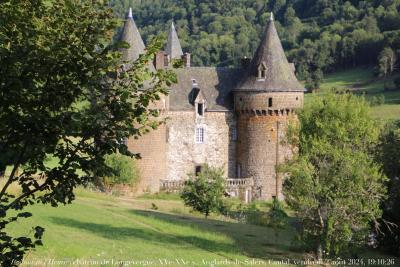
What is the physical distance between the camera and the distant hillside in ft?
413

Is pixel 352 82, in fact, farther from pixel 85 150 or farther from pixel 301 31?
pixel 85 150

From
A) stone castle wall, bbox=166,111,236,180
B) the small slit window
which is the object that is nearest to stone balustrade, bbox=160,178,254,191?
stone castle wall, bbox=166,111,236,180

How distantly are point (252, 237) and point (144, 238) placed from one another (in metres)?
7.34

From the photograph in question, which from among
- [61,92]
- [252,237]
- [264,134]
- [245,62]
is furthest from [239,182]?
[61,92]

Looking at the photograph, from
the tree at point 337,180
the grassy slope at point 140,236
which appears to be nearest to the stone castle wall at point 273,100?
the grassy slope at point 140,236

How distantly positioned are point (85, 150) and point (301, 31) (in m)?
154

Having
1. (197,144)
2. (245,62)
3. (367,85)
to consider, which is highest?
(367,85)

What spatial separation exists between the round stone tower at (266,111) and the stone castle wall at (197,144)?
4.39 ft

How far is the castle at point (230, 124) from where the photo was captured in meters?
45.4

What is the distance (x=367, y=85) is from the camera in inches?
4348

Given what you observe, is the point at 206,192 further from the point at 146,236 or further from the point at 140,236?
the point at 140,236

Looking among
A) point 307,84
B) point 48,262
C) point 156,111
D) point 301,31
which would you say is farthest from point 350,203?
point 301,31

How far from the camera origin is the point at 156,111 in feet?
23.4

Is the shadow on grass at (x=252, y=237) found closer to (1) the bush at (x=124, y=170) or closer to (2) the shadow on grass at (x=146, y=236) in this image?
(2) the shadow on grass at (x=146, y=236)
